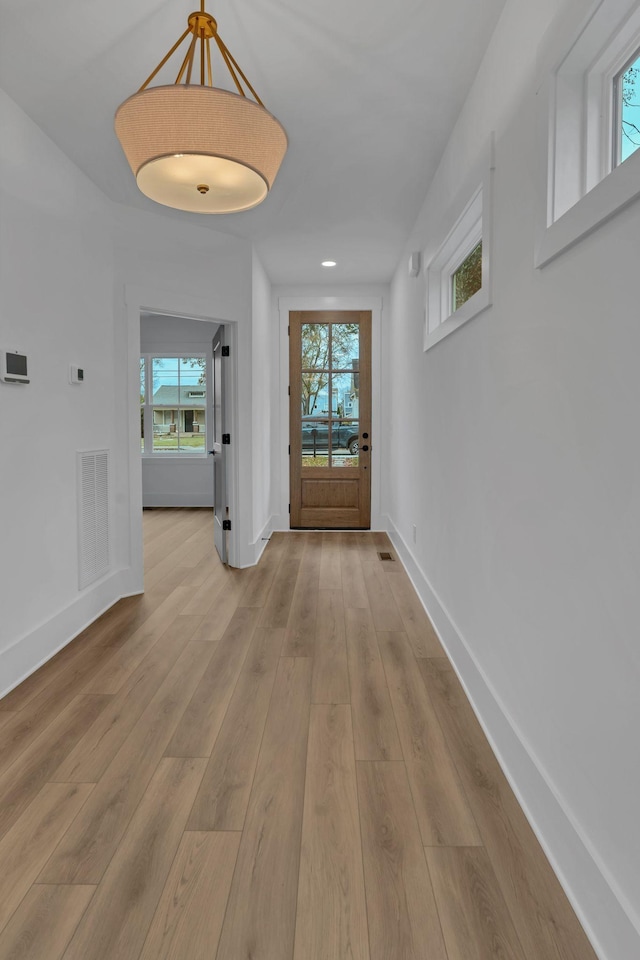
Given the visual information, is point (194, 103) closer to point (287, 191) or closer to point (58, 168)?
point (58, 168)

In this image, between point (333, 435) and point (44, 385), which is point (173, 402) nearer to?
point (333, 435)

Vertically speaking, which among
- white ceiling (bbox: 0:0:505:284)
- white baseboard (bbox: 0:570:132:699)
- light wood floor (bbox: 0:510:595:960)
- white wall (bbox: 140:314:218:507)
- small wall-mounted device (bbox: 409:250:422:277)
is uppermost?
white ceiling (bbox: 0:0:505:284)

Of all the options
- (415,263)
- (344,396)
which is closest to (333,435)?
(344,396)

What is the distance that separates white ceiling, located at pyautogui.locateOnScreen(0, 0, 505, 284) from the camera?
2.05 metres

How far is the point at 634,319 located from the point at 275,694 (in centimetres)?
200

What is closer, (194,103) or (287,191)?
(194,103)

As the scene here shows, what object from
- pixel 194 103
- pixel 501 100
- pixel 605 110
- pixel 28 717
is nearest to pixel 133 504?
pixel 28 717

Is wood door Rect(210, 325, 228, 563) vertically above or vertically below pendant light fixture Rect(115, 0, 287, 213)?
below

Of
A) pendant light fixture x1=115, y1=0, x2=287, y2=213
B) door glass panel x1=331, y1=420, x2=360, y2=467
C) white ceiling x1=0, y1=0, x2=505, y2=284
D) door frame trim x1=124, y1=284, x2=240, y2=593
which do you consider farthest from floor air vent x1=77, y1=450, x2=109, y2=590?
door glass panel x1=331, y1=420, x2=360, y2=467

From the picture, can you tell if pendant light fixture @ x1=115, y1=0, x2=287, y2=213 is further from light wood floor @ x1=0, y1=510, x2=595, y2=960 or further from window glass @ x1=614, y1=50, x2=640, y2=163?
light wood floor @ x1=0, y1=510, x2=595, y2=960

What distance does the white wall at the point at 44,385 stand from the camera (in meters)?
2.56

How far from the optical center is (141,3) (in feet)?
6.51

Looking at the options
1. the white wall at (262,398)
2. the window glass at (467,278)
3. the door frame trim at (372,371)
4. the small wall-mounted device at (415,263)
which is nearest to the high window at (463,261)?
the window glass at (467,278)

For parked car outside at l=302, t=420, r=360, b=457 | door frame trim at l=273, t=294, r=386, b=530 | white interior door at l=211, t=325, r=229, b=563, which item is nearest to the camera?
white interior door at l=211, t=325, r=229, b=563
